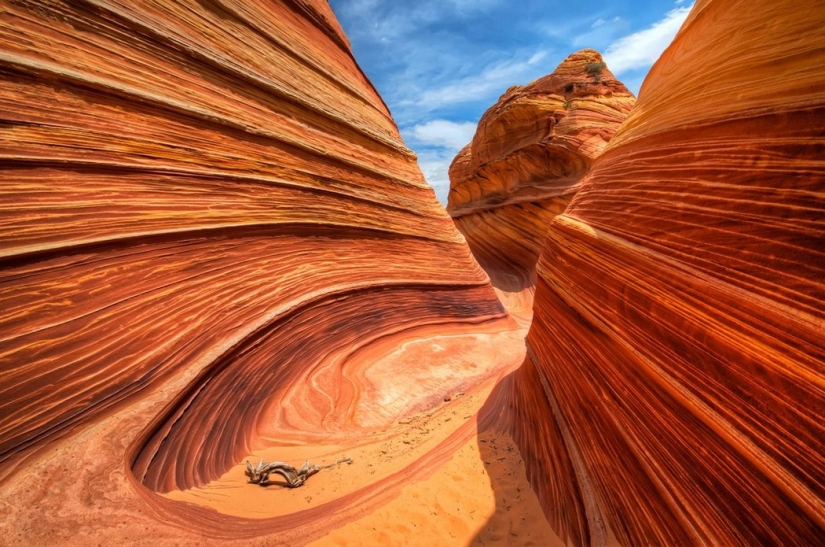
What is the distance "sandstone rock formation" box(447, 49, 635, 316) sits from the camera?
9.79 m

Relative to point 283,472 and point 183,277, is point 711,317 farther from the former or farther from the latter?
point 183,277

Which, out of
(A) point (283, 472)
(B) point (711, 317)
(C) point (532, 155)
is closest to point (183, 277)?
(A) point (283, 472)

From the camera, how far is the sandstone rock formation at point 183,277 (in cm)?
178

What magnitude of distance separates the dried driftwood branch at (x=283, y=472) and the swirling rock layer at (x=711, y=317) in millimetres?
1536

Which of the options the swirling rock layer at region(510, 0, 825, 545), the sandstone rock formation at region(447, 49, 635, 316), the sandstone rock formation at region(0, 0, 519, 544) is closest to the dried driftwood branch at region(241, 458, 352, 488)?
the sandstone rock formation at region(0, 0, 519, 544)

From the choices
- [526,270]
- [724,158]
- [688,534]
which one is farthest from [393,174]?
[526,270]

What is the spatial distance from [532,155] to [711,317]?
35.8ft

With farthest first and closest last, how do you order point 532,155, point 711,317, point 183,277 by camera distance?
point 532,155 → point 183,277 → point 711,317

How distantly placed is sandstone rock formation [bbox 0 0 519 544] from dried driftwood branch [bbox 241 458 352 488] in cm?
10

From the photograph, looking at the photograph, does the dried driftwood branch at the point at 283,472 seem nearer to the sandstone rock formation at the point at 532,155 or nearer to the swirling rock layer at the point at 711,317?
the swirling rock layer at the point at 711,317

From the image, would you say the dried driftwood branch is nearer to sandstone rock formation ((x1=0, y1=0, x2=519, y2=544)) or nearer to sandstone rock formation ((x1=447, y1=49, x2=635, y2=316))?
sandstone rock formation ((x1=0, y1=0, x2=519, y2=544))

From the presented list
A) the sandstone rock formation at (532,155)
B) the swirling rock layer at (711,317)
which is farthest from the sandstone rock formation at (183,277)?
the sandstone rock formation at (532,155)

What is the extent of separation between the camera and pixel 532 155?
10984 mm

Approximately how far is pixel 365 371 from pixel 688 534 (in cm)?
327
